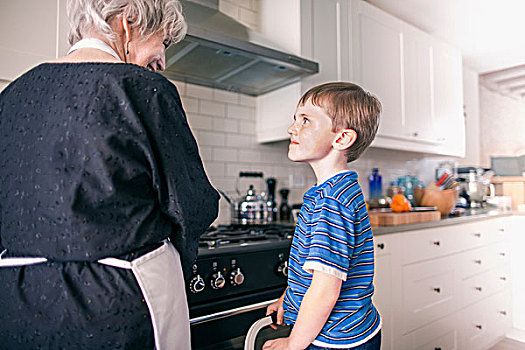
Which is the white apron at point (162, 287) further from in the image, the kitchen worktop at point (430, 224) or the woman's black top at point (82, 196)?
the kitchen worktop at point (430, 224)

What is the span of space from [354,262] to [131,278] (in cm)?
54

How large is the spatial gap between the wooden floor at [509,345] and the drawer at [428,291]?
81 cm

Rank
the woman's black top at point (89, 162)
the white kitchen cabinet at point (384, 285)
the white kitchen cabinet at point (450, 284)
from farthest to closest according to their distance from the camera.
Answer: the white kitchen cabinet at point (450, 284) < the white kitchen cabinet at point (384, 285) < the woman's black top at point (89, 162)

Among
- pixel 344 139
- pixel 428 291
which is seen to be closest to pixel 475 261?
pixel 428 291

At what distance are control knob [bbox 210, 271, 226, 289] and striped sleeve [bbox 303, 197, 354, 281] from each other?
447 millimetres

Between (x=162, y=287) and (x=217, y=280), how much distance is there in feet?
1.66

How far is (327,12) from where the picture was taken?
219 cm

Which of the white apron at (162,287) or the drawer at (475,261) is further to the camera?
the drawer at (475,261)

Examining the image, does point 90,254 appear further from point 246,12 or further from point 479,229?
point 479,229

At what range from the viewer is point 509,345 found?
9.25 ft

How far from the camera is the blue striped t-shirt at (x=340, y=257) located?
0.87m

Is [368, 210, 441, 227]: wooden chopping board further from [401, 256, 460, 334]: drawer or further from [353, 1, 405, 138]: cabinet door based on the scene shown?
[353, 1, 405, 138]: cabinet door

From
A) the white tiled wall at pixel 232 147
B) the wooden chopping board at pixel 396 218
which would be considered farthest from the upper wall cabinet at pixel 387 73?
the wooden chopping board at pixel 396 218

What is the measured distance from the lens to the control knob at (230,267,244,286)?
50.8 inches
